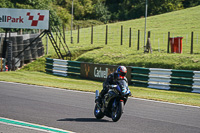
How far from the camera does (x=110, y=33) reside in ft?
171

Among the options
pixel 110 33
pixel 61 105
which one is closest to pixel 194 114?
pixel 61 105

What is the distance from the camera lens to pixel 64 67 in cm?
2606

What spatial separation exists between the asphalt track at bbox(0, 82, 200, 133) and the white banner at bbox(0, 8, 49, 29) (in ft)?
40.9

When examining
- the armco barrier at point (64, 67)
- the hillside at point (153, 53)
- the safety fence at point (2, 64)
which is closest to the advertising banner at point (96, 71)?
the armco barrier at point (64, 67)

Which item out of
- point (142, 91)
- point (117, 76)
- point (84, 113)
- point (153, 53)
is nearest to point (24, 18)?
point (153, 53)

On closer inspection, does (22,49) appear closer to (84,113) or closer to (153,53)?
(153,53)

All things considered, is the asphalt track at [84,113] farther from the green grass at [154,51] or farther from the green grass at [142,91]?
the green grass at [154,51]

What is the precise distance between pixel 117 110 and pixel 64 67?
16748 millimetres

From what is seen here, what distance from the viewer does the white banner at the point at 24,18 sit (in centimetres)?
2716

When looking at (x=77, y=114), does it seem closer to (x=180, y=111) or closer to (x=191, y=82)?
(x=180, y=111)

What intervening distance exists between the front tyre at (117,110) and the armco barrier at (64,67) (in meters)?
15.6

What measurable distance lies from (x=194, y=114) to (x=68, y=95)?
5391 millimetres

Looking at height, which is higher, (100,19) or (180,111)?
(100,19)

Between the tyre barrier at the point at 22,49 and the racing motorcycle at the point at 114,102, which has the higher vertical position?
the tyre barrier at the point at 22,49
